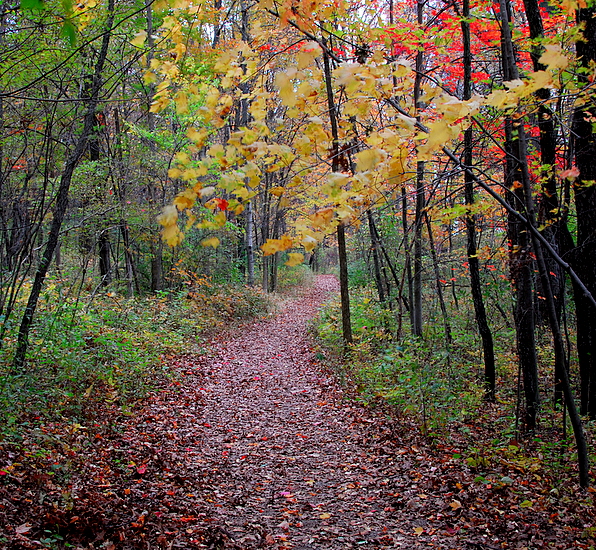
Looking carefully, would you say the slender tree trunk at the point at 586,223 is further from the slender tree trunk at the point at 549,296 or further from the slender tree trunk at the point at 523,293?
the slender tree trunk at the point at 549,296

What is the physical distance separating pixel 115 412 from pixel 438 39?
6.70m

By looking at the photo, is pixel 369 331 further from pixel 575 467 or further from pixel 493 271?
pixel 575 467

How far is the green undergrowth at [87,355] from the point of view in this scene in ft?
17.1

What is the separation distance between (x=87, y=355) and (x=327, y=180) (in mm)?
5883

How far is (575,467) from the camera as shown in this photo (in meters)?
4.65

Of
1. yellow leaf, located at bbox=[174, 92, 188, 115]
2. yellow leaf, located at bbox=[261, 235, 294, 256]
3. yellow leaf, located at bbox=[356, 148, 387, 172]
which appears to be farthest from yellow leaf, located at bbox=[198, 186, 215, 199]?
yellow leaf, located at bbox=[356, 148, 387, 172]

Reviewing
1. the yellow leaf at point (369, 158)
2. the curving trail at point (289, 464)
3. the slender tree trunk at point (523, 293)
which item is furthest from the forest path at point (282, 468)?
the yellow leaf at point (369, 158)

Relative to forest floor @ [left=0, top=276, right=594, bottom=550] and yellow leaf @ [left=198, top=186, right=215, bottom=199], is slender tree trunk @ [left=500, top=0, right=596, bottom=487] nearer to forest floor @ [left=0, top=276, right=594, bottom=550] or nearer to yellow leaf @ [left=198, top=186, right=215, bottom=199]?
forest floor @ [left=0, top=276, right=594, bottom=550]

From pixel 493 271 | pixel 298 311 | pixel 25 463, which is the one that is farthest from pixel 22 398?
pixel 298 311

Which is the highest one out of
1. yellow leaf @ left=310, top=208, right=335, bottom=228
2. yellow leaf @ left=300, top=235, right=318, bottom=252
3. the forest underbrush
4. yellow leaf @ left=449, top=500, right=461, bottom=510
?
yellow leaf @ left=310, top=208, right=335, bottom=228

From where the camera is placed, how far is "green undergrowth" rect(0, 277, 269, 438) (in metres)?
5.21

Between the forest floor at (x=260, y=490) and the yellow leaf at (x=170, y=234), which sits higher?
the yellow leaf at (x=170, y=234)

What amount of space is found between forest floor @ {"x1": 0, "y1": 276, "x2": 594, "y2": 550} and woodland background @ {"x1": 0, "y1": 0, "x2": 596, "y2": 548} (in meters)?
0.40

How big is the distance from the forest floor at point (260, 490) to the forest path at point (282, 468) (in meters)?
0.02
